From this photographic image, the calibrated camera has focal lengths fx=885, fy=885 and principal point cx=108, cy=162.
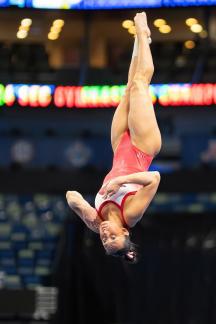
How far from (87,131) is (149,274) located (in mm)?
3371

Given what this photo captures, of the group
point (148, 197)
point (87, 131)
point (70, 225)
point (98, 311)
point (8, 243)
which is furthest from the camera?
point (87, 131)

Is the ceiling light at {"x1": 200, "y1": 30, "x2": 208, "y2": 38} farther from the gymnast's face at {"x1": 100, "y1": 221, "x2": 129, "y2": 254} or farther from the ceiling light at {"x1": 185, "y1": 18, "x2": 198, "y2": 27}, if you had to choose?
the gymnast's face at {"x1": 100, "y1": 221, "x2": 129, "y2": 254}

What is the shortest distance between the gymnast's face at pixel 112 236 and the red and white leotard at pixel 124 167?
0.50 feet

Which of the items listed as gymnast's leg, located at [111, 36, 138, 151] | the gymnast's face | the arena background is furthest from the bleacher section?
the gymnast's face

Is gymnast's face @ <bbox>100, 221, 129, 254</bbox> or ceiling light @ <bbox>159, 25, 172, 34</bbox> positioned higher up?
ceiling light @ <bbox>159, 25, 172, 34</bbox>

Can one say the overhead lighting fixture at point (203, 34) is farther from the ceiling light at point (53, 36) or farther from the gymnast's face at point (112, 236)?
the gymnast's face at point (112, 236)

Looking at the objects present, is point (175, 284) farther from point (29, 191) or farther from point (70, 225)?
point (29, 191)

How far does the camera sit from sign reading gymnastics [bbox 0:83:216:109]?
1503cm

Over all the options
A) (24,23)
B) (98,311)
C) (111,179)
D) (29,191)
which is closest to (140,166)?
(111,179)

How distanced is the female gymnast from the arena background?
5.17m

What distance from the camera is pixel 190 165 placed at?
15562 mm

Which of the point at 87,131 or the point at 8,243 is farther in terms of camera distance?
the point at 87,131

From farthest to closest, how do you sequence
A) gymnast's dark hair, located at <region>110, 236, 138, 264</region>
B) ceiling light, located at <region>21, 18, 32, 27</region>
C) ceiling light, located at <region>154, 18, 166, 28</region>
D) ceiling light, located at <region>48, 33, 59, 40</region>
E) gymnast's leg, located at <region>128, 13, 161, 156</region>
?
ceiling light, located at <region>48, 33, 59, 40</region>
ceiling light, located at <region>21, 18, 32, 27</region>
ceiling light, located at <region>154, 18, 166, 28</region>
gymnast's leg, located at <region>128, 13, 161, 156</region>
gymnast's dark hair, located at <region>110, 236, 138, 264</region>

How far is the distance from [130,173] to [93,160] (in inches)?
302
